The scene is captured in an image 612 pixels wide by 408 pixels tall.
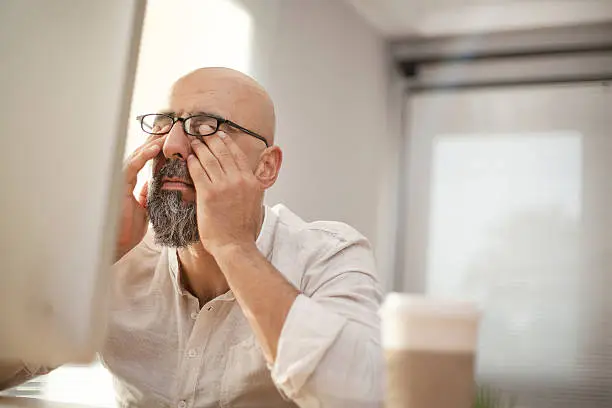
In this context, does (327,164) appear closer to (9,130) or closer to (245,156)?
(245,156)

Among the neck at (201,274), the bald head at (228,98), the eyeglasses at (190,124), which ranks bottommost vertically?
the neck at (201,274)

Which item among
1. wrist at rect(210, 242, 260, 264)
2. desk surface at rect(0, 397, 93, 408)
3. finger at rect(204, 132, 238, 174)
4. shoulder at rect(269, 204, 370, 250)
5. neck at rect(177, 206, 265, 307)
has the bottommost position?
desk surface at rect(0, 397, 93, 408)

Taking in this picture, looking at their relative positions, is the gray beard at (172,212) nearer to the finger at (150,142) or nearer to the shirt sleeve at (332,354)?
the finger at (150,142)

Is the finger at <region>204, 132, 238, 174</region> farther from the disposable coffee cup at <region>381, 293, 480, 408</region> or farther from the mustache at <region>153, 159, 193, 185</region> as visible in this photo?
the disposable coffee cup at <region>381, 293, 480, 408</region>

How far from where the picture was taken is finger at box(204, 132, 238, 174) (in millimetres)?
848

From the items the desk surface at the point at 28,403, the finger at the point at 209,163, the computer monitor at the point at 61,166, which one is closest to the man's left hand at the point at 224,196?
the finger at the point at 209,163

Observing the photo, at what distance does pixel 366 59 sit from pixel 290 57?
0.11 m

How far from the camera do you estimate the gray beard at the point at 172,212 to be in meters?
0.86

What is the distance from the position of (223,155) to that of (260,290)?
170 mm

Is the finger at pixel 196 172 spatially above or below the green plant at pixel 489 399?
above

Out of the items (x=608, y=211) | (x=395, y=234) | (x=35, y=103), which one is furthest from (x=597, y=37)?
(x=35, y=103)

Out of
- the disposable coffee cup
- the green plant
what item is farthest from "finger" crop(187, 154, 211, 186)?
the green plant

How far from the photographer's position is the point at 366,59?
0.85 metres

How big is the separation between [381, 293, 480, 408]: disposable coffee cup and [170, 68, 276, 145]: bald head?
0.28m
